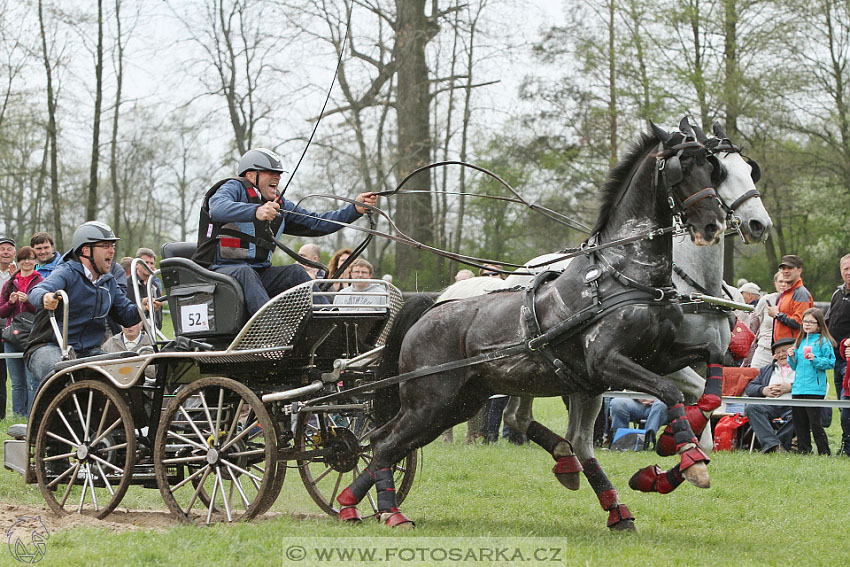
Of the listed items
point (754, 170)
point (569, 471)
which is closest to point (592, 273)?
point (754, 170)

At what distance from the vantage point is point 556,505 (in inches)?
286

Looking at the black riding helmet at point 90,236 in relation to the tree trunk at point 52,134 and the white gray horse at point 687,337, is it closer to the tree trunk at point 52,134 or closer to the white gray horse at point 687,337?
the white gray horse at point 687,337

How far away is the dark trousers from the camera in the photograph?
1013cm

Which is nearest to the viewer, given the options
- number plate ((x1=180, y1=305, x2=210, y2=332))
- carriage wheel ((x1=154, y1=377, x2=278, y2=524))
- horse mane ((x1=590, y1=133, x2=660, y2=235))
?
horse mane ((x1=590, y1=133, x2=660, y2=235))

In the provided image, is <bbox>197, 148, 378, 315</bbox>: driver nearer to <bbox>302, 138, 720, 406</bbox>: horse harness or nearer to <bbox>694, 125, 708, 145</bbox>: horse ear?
<bbox>302, 138, 720, 406</bbox>: horse harness

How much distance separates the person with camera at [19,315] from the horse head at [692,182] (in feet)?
21.9

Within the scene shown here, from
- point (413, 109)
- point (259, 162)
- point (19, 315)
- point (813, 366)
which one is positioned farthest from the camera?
point (413, 109)

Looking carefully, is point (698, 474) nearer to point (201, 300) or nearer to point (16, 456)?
point (201, 300)

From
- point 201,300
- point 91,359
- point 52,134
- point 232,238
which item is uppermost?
point 52,134

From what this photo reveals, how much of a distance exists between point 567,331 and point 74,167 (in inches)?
967

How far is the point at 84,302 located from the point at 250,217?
184 centimetres

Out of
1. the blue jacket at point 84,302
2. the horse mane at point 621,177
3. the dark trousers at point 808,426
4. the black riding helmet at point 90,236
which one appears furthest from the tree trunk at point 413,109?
the horse mane at point 621,177

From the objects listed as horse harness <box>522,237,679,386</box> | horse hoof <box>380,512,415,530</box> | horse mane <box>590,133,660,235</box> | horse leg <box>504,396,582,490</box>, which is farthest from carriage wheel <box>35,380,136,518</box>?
horse mane <box>590,133,660,235</box>

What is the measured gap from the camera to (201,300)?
650 centimetres
